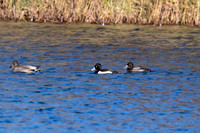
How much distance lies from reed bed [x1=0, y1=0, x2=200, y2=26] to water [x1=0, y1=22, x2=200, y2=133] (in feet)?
4.83

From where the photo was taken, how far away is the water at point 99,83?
486 inches

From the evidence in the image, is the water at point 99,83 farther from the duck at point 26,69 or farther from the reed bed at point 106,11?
the reed bed at point 106,11

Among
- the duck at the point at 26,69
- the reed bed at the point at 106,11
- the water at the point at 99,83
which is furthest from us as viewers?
the reed bed at the point at 106,11

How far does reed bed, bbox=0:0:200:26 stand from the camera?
104ft

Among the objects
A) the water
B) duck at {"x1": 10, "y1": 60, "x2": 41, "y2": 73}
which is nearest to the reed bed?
the water

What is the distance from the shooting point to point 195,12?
103 ft

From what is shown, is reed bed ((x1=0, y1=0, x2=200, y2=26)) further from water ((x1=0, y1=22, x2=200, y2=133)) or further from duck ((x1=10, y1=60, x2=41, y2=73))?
duck ((x1=10, y1=60, x2=41, y2=73))

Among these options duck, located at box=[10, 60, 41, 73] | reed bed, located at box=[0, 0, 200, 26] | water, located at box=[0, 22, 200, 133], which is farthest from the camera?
reed bed, located at box=[0, 0, 200, 26]

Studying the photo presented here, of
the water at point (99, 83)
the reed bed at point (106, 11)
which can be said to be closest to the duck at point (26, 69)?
the water at point (99, 83)

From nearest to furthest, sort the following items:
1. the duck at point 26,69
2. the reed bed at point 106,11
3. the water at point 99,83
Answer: the water at point 99,83 < the duck at point 26,69 < the reed bed at point 106,11

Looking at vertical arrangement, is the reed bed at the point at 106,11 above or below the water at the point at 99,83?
above

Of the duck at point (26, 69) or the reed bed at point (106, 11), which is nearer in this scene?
the duck at point (26, 69)

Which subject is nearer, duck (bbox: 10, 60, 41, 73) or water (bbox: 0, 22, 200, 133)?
water (bbox: 0, 22, 200, 133)

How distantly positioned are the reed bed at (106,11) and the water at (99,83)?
57.9 inches
